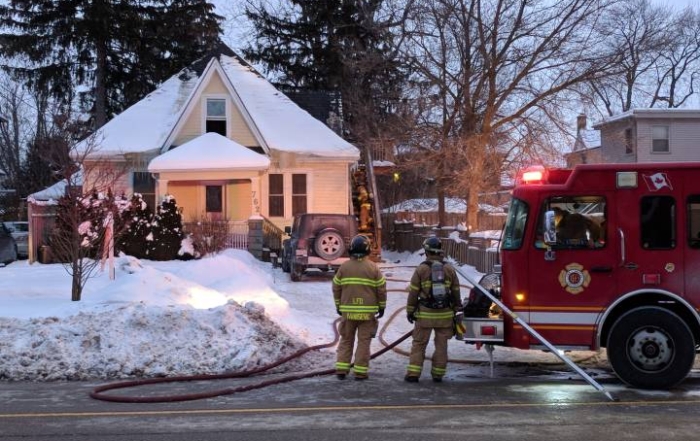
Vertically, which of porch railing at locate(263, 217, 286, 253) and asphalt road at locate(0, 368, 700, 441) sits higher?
porch railing at locate(263, 217, 286, 253)

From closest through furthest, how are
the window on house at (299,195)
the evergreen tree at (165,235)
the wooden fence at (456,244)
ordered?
1. the wooden fence at (456,244)
2. the evergreen tree at (165,235)
3. the window on house at (299,195)

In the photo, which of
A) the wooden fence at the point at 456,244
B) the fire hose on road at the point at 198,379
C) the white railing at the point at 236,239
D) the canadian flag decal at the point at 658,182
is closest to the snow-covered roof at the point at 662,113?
the wooden fence at the point at 456,244

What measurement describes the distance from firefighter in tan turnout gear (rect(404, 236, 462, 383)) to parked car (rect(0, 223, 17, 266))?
1953 cm

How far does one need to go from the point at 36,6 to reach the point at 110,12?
163 inches

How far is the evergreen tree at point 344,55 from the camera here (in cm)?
2473

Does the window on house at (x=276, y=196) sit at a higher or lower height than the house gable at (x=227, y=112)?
lower

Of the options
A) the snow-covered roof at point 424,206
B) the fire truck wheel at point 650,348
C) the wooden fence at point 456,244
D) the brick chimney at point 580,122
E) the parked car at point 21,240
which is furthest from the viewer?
the snow-covered roof at point 424,206

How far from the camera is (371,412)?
6863 millimetres

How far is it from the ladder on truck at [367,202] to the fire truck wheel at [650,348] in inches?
636

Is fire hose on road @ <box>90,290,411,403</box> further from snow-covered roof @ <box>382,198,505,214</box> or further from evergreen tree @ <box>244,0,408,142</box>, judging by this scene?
snow-covered roof @ <box>382,198,505,214</box>

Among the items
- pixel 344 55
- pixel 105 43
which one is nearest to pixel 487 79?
pixel 344 55

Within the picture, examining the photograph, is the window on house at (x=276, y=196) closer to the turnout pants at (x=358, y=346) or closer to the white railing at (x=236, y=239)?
the white railing at (x=236, y=239)

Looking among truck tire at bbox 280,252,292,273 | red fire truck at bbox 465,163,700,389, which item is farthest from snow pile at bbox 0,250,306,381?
truck tire at bbox 280,252,292,273

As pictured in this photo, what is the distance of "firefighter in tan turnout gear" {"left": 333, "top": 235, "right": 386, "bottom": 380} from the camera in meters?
8.37
